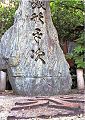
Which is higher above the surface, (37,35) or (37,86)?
(37,35)

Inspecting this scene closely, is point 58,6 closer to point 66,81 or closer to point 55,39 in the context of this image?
point 55,39

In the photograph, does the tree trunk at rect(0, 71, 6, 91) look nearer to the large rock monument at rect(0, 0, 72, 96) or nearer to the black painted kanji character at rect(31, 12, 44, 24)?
the large rock monument at rect(0, 0, 72, 96)

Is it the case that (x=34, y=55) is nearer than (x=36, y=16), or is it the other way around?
(x=34, y=55)

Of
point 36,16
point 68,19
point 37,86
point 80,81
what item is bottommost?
point 37,86

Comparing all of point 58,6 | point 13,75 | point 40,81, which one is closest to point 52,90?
point 40,81

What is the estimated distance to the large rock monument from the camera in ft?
18.3

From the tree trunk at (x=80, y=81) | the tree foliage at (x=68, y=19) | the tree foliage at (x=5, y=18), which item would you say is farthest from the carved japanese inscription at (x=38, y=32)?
the tree foliage at (x=5, y=18)

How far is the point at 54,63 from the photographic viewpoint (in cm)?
579

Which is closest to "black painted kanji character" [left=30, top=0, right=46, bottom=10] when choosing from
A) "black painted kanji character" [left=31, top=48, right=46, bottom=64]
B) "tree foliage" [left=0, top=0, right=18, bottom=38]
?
"black painted kanji character" [left=31, top=48, right=46, bottom=64]

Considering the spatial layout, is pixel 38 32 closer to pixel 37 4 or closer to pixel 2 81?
pixel 37 4

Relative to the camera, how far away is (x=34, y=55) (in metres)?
5.74

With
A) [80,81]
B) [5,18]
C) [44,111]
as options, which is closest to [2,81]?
[80,81]

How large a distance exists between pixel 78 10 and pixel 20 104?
229 inches

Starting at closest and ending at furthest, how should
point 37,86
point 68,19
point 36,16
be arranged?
1. point 37,86
2. point 36,16
3. point 68,19
